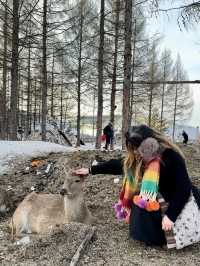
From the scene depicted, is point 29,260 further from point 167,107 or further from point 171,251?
point 167,107

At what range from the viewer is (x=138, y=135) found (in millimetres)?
5207

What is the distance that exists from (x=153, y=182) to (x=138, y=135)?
503 mm

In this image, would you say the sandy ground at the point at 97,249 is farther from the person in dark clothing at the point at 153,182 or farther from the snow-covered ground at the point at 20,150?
the snow-covered ground at the point at 20,150

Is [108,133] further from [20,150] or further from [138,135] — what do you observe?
[138,135]

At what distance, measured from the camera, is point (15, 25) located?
1762 cm

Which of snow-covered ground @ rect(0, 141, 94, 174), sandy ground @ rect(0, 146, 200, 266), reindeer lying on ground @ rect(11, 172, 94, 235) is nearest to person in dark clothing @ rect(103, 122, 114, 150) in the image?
snow-covered ground @ rect(0, 141, 94, 174)

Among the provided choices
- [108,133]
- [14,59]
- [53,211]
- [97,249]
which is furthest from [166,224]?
[108,133]

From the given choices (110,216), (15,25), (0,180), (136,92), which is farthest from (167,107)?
(110,216)

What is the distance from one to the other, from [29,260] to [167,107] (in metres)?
37.7

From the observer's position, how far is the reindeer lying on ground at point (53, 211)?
5.98 m

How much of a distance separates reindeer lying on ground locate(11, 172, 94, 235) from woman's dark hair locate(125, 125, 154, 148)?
3.29ft

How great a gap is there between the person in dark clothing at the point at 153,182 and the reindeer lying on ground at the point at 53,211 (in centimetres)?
79

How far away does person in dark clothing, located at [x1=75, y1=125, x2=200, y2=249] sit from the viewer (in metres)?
5.10

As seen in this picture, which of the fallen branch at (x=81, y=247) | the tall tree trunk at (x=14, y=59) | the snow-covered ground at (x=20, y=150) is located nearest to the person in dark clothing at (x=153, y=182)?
the fallen branch at (x=81, y=247)
